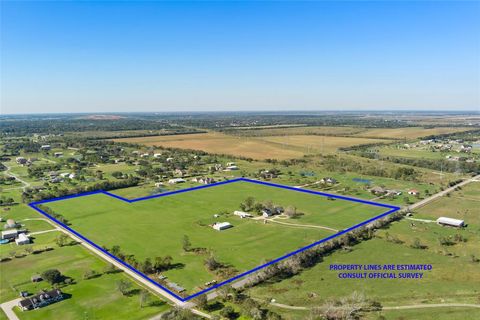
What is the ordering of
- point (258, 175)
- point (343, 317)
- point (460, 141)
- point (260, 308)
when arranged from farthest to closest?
1. point (460, 141)
2. point (258, 175)
3. point (260, 308)
4. point (343, 317)

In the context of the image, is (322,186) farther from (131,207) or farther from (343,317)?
(343,317)

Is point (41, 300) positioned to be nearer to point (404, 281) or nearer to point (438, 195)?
point (404, 281)

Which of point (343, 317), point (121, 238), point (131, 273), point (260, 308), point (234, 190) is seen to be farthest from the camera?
point (234, 190)

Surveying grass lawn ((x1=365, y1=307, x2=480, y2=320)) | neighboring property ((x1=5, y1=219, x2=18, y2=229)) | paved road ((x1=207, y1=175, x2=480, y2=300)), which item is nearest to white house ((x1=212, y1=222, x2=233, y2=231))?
paved road ((x1=207, y1=175, x2=480, y2=300))

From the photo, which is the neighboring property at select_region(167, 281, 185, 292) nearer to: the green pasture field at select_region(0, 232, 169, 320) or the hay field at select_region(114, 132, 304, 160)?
the green pasture field at select_region(0, 232, 169, 320)

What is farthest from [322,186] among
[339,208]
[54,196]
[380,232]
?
[54,196]

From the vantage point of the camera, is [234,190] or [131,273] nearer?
[131,273]
